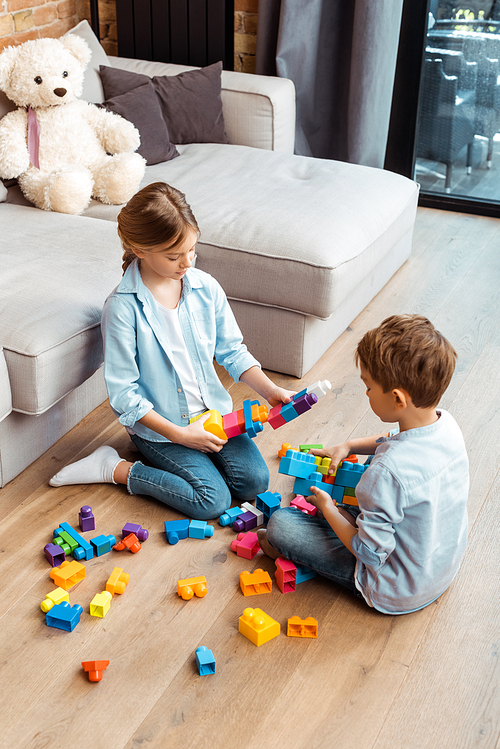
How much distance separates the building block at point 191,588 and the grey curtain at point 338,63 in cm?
239

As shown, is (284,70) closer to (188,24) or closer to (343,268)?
(188,24)

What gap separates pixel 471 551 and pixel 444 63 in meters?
2.55

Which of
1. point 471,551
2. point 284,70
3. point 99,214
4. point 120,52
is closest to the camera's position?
point 471,551

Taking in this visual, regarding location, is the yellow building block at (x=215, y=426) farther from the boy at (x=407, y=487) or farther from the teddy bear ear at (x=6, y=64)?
the teddy bear ear at (x=6, y=64)

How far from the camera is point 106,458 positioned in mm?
1706

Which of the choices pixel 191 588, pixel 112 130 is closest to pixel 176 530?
pixel 191 588

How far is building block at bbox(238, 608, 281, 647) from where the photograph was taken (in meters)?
1.31

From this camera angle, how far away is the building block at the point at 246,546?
4.95 feet

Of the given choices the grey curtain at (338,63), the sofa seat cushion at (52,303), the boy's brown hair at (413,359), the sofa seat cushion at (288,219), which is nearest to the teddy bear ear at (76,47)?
the sofa seat cushion at (288,219)

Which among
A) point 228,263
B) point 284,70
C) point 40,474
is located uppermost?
point 284,70

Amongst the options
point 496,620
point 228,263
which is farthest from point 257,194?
point 496,620

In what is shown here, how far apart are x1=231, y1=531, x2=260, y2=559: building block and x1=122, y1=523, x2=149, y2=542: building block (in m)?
0.20

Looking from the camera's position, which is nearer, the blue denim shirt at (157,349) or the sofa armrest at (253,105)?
the blue denim shirt at (157,349)

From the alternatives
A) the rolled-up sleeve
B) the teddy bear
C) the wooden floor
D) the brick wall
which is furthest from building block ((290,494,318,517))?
the brick wall
